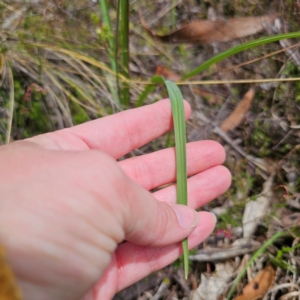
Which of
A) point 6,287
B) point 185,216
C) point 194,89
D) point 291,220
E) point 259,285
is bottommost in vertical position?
point 259,285

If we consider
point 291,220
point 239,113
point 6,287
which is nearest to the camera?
point 6,287

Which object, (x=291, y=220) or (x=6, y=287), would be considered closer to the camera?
(x=6, y=287)

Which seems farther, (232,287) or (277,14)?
(277,14)

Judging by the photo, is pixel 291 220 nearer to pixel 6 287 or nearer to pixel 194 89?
pixel 194 89

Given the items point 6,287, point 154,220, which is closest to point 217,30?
point 154,220

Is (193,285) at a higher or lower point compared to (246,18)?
lower

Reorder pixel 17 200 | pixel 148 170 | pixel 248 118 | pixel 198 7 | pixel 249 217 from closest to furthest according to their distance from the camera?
1. pixel 17 200
2. pixel 148 170
3. pixel 249 217
4. pixel 248 118
5. pixel 198 7

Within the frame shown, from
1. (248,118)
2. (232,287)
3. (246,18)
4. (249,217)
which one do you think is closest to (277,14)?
(246,18)

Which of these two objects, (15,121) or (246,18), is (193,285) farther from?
(246,18)
